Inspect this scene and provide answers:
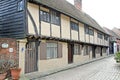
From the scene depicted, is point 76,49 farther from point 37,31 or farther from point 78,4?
point 78,4

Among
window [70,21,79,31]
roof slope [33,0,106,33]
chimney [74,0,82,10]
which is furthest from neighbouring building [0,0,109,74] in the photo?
chimney [74,0,82,10]

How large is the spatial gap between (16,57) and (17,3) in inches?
158

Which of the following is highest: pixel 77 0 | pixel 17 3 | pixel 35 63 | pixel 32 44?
pixel 77 0

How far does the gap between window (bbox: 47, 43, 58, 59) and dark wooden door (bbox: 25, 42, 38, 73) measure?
5.69 ft

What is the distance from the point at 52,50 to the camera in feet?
52.9

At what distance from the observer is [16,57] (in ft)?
39.9

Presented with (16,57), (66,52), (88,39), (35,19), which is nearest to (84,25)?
(88,39)

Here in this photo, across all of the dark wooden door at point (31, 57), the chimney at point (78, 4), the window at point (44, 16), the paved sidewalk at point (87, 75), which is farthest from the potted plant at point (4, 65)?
the chimney at point (78, 4)

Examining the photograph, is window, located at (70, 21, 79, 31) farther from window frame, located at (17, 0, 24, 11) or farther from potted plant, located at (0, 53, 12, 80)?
potted plant, located at (0, 53, 12, 80)

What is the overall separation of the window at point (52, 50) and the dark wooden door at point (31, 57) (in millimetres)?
1733

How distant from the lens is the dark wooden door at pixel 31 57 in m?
13.0

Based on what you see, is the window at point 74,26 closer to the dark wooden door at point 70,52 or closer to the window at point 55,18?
the dark wooden door at point 70,52

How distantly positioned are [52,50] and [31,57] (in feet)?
10.2

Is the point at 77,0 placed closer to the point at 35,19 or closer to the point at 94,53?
the point at 94,53
